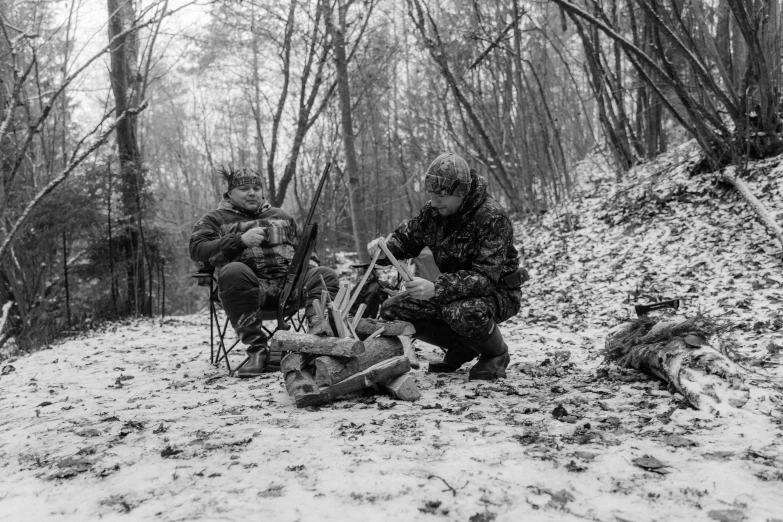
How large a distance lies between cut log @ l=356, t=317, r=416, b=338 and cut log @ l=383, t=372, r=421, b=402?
0.84 ft

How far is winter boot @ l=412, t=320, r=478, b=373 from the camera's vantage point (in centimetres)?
323

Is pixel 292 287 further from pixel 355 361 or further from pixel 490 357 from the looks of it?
pixel 490 357

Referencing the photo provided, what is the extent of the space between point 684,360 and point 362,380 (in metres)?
1.44

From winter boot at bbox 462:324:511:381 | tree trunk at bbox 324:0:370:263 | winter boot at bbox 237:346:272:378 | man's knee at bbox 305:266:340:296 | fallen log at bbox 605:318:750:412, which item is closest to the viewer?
fallen log at bbox 605:318:750:412

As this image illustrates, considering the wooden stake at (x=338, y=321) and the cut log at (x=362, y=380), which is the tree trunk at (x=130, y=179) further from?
the cut log at (x=362, y=380)

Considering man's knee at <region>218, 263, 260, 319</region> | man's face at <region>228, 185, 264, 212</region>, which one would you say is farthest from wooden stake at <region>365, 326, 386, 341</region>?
man's face at <region>228, 185, 264, 212</region>

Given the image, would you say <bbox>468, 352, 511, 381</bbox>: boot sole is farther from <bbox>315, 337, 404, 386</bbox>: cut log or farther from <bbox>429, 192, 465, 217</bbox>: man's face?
<bbox>429, 192, 465, 217</bbox>: man's face

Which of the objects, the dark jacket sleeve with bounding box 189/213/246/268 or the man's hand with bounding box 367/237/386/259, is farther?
the dark jacket sleeve with bounding box 189/213/246/268

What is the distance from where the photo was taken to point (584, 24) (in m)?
7.46

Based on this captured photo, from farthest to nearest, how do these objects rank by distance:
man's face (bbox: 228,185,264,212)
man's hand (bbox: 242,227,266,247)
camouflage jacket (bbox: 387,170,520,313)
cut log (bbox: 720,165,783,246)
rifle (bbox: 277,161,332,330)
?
cut log (bbox: 720,165,783,246) < man's face (bbox: 228,185,264,212) < man's hand (bbox: 242,227,266,247) < rifle (bbox: 277,161,332,330) < camouflage jacket (bbox: 387,170,520,313)

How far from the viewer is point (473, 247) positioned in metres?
2.99

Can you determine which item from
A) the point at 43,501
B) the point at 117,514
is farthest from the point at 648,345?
the point at 43,501

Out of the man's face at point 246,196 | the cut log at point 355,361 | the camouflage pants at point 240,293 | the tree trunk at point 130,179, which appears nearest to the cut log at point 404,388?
the cut log at point 355,361

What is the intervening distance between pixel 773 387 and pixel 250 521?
219 cm
